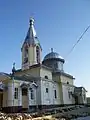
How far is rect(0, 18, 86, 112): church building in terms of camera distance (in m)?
27.3

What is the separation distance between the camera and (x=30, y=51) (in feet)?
117

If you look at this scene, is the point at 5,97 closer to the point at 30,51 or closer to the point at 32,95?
the point at 32,95

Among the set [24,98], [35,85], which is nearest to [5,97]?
[24,98]

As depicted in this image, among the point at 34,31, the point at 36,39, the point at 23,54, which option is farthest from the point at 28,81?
the point at 34,31

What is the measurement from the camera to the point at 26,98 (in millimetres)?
28797

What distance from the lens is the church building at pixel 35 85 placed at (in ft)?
89.5

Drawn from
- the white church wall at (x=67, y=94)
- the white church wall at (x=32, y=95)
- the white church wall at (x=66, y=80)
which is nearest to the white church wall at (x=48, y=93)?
the white church wall at (x=32, y=95)

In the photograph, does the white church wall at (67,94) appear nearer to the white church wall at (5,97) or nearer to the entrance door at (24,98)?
the entrance door at (24,98)

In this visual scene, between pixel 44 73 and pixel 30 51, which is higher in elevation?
pixel 30 51

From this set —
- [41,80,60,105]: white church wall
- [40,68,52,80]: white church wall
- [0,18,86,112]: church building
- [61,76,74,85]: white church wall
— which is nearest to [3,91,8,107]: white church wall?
[0,18,86,112]: church building

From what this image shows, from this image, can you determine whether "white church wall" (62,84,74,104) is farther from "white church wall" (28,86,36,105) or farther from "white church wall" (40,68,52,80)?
"white church wall" (28,86,36,105)

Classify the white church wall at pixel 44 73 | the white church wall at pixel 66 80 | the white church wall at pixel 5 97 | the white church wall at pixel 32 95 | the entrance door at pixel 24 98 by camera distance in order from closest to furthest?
the white church wall at pixel 5 97 → the entrance door at pixel 24 98 → the white church wall at pixel 32 95 → the white church wall at pixel 44 73 → the white church wall at pixel 66 80

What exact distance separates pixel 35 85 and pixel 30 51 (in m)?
7.78

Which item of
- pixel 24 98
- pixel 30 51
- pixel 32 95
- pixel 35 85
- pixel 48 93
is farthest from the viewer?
pixel 30 51
